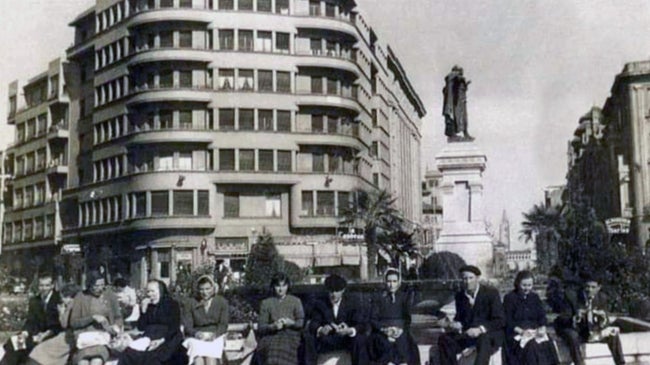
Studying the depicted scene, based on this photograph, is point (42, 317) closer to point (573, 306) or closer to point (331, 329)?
point (331, 329)

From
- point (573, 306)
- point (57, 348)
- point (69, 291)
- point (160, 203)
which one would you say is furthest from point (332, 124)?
point (57, 348)

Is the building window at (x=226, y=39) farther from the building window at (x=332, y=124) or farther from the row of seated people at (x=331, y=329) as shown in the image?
the row of seated people at (x=331, y=329)

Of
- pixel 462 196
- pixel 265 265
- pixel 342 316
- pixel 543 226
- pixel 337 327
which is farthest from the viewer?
pixel 543 226

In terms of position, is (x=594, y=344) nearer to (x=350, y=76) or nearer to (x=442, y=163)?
(x=442, y=163)

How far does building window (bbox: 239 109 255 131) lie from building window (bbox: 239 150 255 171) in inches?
81.9

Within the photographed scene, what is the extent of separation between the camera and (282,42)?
222 ft

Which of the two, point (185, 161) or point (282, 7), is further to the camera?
point (282, 7)

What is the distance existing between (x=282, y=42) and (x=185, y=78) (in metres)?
8.44

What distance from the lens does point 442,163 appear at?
85.7 feet

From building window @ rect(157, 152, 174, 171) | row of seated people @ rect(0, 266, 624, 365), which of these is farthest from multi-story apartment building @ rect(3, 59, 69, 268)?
row of seated people @ rect(0, 266, 624, 365)

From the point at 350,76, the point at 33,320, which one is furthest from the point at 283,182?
the point at 33,320

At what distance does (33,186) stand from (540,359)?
80.0 m

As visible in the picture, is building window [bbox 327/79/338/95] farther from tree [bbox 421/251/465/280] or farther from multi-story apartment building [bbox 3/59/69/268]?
→ tree [bbox 421/251/465/280]

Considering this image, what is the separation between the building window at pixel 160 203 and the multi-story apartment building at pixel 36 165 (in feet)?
57.7
